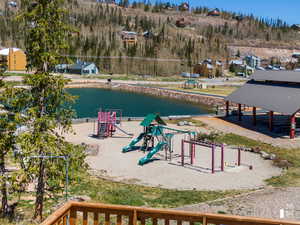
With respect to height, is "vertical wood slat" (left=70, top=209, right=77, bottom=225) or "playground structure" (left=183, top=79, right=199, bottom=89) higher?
"vertical wood slat" (left=70, top=209, right=77, bottom=225)

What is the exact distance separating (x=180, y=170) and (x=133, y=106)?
33.1m

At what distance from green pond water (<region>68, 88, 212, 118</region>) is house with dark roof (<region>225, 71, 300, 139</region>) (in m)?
13.3

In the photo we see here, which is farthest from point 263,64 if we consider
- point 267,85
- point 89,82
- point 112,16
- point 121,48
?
point 267,85

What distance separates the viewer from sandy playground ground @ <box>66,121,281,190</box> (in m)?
16.1

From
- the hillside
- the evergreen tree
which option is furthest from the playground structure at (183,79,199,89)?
the evergreen tree

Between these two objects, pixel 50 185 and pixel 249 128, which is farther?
pixel 249 128

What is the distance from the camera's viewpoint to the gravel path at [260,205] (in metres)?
11.5

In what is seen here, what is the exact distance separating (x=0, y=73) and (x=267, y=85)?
24567 millimetres

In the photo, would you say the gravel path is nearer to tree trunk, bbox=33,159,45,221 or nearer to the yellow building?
tree trunk, bbox=33,159,45,221

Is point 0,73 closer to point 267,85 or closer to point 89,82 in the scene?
point 267,85

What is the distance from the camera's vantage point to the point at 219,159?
20078 millimetres

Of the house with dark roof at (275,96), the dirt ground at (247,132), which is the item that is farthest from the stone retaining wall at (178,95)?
the dirt ground at (247,132)

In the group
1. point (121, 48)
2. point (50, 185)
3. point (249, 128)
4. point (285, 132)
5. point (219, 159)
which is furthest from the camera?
point (121, 48)

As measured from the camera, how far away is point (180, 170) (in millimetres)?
18125
